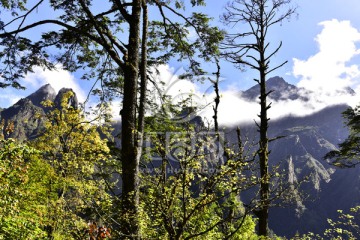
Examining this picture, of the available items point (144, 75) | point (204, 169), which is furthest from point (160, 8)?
point (204, 169)

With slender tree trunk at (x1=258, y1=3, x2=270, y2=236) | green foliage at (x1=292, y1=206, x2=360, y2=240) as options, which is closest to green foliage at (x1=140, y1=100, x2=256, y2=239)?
slender tree trunk at (x1=258, y1=3, x2=270, y2=236)

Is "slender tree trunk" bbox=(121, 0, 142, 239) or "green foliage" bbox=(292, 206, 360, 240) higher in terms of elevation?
"slender tree trunk" bbox=(121, 0, 142, 239)

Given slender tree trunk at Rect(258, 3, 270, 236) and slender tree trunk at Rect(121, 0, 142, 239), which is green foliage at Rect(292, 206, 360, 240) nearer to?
slender tree trunk at Rect(258, 3, 270, 236)

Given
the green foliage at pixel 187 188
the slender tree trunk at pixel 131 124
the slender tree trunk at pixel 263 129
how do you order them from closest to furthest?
the green foliage at pixel 187 188 → the slender tree trunk at pixel 131 124 → the slender tree trunk at pixel 263 129

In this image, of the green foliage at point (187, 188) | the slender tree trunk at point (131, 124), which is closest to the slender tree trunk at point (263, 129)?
the green foliage at point (187, 188)

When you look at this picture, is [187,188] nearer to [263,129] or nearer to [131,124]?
[131,124]

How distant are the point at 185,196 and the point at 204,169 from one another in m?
0.53

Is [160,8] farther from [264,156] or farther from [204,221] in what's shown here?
[204,221]

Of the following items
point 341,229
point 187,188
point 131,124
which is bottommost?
point 341,229

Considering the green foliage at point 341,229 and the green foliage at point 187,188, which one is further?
the green foliage at point 341,229

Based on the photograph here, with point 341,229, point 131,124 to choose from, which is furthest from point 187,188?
point 341,229

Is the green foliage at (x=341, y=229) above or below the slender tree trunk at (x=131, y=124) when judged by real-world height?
below

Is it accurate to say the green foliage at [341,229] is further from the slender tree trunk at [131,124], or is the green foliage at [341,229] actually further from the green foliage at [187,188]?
the slender tree trunk at [131,124]

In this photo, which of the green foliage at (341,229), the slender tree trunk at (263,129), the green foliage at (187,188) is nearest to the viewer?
the green foliage at (187,188)
